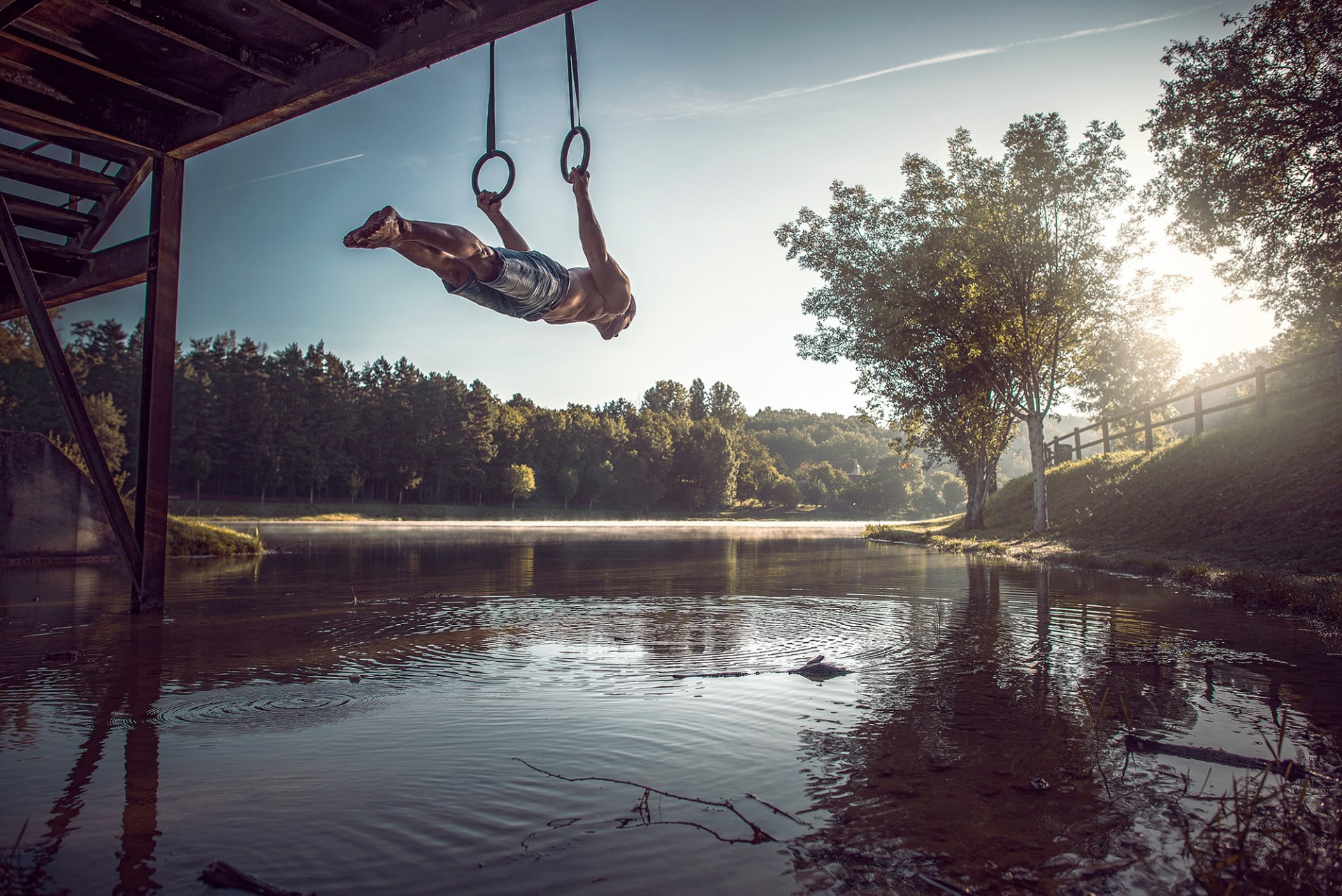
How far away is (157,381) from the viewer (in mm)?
9602

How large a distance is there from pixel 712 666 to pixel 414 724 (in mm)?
2606

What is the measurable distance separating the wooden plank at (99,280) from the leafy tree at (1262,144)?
2110 cm

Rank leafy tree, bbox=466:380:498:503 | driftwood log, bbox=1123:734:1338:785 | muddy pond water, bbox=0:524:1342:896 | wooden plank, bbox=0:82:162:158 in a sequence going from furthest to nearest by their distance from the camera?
leafy tree, bbox=466:380:498:503
wooden plank, bbox=0:82:162:158
driftwood log, bbox=1123:734:1338:785
muddy pond water, bbox=0:524:1342:896

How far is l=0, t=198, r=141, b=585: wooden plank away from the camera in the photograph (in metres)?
8.19

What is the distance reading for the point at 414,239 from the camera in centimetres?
515

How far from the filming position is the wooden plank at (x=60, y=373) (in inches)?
322

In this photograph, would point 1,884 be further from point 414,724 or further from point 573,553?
point 573,553

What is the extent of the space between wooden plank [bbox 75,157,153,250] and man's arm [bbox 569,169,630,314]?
7091 mm

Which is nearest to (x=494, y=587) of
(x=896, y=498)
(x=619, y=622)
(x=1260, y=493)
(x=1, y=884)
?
(x=619, y=622)

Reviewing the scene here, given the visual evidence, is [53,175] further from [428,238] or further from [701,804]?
[701,804]

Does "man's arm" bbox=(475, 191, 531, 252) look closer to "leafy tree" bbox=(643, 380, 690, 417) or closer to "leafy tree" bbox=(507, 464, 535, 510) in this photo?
"leafy tree" bbox=(507, 464, 535, 510)

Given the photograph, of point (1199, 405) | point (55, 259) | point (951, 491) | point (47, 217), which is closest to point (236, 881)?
point (47, 217)

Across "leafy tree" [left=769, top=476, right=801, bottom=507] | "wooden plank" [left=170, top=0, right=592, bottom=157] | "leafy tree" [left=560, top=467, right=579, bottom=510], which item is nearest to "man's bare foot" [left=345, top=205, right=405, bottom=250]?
"wooden plank" [left=170, top=0, right=592, bottom=157]

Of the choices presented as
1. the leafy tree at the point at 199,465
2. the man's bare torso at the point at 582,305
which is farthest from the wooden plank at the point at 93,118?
the leafy tree at the point at 199,465
